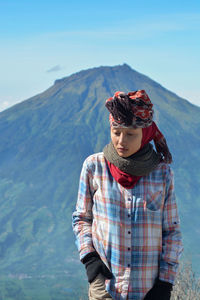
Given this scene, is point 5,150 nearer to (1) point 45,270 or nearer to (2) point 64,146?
(2) point 64,146

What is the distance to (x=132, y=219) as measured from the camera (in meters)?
2.42

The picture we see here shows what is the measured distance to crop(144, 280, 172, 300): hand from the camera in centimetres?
237

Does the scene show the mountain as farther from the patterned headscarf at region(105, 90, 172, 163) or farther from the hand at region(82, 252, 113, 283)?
the patterned headscarf at region(105, 90, 172, 163)

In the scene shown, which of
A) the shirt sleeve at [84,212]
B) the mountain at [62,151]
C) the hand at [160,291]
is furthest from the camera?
the mountain at [62,151]

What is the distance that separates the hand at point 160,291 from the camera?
2.37m

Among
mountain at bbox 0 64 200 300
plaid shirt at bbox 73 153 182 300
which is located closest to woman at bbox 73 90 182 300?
plaid shirt at bbox 73 153 182 300

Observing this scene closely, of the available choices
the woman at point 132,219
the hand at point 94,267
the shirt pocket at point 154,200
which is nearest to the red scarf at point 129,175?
the woman at point 132,219

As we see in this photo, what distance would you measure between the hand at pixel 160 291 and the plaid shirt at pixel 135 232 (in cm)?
3

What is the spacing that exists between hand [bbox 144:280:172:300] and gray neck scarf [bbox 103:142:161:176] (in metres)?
0.58

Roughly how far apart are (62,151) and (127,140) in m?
93.0

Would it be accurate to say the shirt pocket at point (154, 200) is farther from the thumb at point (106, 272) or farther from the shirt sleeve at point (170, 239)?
the thumb at point (106, 272)

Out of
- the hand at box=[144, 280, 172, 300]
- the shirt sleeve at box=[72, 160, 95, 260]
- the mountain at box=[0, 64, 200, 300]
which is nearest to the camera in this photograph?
the hand at box=[144, 280, 172, 300]

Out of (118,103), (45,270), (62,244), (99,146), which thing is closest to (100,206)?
(118,103)

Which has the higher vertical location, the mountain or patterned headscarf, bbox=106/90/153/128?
patterned headscarf, bbox=106/90/153/128
